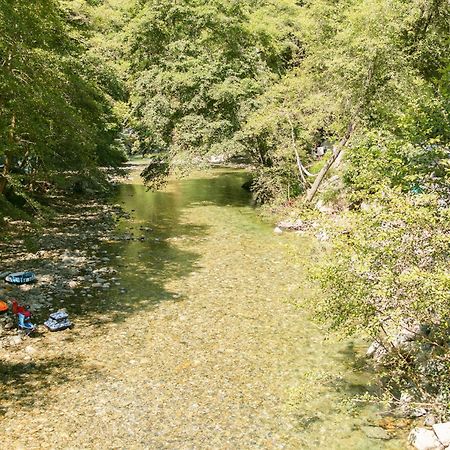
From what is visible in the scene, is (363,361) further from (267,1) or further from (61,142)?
(267,1)

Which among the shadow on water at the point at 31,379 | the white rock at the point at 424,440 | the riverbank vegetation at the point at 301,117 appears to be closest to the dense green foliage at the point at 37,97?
the riverbank vegetation at the point at 301,117

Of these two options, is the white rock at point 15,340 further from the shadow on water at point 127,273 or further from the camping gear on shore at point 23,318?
the shadow on water at point 127,273

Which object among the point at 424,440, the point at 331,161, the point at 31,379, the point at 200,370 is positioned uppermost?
the point at 331,161

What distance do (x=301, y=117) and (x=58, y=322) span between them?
59.0 feet

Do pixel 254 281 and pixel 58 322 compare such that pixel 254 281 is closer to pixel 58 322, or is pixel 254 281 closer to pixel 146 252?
pixel 146 252

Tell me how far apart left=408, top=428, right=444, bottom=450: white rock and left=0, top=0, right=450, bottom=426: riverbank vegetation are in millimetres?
530

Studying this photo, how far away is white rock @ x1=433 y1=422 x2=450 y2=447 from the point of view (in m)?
7.74

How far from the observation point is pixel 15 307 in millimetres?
12859

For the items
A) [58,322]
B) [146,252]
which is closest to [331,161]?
[146,252]

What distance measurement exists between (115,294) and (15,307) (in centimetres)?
343

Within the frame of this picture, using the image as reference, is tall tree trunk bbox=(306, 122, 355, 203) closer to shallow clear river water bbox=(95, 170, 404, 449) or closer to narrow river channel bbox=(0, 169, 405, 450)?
shallow clear river water bbox=(95, 170, 404, 449)

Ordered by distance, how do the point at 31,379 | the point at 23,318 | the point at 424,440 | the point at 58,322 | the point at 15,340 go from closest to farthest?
the point at 424,440 < the point at 31,379 < the point at 15,340 < the point at 23,318 < the point at 58,322

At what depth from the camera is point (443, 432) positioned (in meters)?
7.84

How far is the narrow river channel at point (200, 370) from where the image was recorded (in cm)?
883
